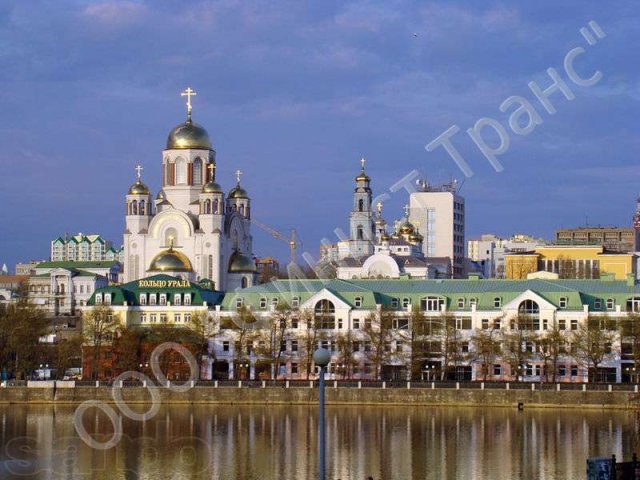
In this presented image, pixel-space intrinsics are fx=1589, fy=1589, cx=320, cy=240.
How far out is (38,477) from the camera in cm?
5712

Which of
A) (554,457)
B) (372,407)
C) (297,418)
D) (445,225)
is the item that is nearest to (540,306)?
(372,407)

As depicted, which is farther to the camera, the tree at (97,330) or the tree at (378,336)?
the tree at (97,330)

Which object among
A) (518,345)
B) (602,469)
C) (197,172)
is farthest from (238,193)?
(602,469)

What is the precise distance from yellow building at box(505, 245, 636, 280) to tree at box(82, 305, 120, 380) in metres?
60.6

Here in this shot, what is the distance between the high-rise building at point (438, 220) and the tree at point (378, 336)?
8557 cm

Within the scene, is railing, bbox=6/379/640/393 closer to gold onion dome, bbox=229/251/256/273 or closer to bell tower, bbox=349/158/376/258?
gold onion dome, bbox=229/251/256/273

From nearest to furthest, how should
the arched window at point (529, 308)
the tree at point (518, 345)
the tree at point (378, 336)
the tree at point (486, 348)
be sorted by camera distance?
the tree at point (518, 345), the tree at point (486, 348), the tree at point (378, 336), the arched window at point (529, 308)

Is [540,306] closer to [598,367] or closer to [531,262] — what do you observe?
[598,367]

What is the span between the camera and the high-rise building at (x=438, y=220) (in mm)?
184625

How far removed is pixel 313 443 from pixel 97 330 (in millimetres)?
38744

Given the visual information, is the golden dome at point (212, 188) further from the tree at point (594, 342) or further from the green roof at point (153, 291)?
the tree at point (594, 342)

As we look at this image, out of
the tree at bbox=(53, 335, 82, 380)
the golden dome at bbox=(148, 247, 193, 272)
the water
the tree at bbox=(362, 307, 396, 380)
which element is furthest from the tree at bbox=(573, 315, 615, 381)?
the golden dome at bbox=(148, 247, 193, 272)

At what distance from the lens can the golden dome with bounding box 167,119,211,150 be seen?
133 metres

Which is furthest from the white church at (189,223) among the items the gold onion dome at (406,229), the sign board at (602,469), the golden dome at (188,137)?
the sign board at (602,469)
